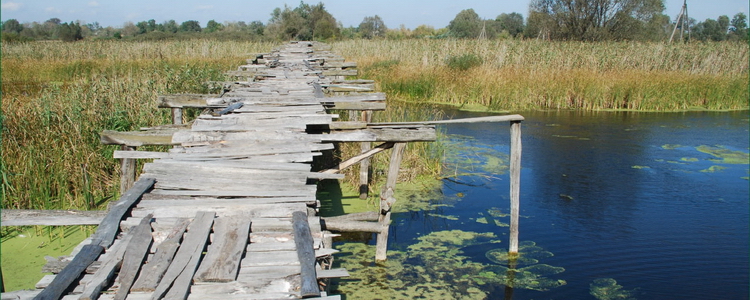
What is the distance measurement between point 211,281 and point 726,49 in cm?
1891

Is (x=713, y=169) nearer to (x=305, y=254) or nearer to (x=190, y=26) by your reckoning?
(x=305, y=254)

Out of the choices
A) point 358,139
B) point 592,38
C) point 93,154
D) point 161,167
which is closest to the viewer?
point 161,167

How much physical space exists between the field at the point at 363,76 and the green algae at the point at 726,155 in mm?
4348

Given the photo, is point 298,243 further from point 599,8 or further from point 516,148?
point 599,8

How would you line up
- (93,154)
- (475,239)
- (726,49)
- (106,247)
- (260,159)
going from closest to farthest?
(106,247)
(260,159)
(475,239)
(93,154)
(726,49)

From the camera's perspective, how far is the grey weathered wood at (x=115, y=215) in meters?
2.83

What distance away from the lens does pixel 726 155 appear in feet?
30.8

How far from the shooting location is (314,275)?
2523mm

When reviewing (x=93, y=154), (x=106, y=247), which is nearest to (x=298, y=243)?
(x=106, y=247)

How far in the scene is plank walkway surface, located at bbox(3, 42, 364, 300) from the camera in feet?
8.05

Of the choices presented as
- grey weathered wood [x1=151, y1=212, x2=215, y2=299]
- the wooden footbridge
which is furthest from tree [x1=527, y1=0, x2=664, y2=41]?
grey weathered wood [x1=151, y1=212, x2=215, y2=299]

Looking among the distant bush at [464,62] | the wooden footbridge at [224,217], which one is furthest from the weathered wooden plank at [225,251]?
the distant bush at [464,62]

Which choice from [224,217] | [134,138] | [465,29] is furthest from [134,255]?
[465,29]

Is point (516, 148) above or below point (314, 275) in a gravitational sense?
above
